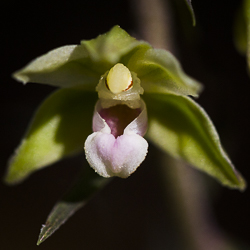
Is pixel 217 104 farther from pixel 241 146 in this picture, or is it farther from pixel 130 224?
pixel 130 224

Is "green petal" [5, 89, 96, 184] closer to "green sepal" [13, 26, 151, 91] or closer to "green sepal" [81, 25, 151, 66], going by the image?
"green sepal" [13, 26, 151, 91]

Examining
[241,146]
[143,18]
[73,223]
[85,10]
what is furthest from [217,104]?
[73,223]

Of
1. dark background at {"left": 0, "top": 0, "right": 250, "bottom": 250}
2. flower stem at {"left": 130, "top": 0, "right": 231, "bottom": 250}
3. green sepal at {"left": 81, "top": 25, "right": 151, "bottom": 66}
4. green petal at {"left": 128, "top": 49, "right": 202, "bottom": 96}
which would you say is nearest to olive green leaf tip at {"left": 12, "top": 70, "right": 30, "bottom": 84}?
green sepal at {"left": 81, "top": 25, "right": 151, "bottom": 66}

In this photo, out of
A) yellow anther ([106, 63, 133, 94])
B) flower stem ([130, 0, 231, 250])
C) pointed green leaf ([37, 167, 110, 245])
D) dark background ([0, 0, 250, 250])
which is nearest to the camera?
yellow anther ([106, 63, 133, 94])

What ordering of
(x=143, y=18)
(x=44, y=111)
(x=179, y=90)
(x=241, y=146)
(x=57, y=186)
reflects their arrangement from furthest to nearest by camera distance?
(x=57, y=186), (x=241, y=146), (x=143, y=18), (x=44, y=111), (x=179, y=90)

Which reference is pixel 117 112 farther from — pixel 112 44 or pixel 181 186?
pixel 181 186

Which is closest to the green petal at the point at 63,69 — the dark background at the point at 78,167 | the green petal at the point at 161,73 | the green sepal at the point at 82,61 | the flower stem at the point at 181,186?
the green sepal at the point at 82,61
